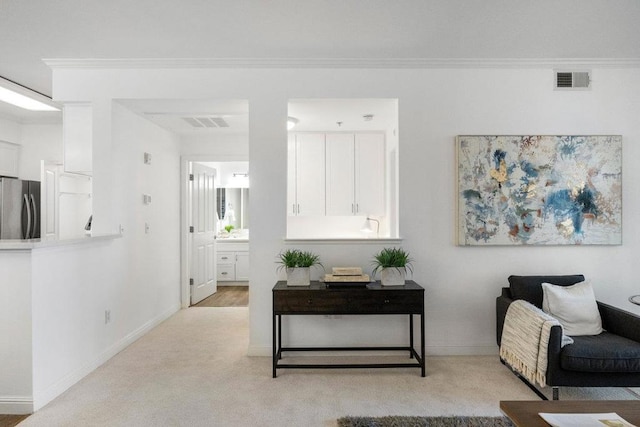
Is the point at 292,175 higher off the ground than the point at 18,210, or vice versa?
the point at 292,175

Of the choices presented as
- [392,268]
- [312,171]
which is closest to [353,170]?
[312,171]

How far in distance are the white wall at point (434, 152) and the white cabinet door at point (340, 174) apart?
137 centimetres

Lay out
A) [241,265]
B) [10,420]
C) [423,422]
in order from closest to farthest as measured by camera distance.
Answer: [423,422] → [10,420] → [241,265]

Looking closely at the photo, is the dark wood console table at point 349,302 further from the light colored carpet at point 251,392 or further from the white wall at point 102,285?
the white wall at point 102,285

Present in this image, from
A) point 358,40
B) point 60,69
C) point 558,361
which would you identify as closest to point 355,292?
point 558,361

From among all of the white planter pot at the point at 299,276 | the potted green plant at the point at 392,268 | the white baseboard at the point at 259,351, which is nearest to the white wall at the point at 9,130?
the white baseboard at the point at 259,351

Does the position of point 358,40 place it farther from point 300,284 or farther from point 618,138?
point 618,138

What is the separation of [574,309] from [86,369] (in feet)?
12.4

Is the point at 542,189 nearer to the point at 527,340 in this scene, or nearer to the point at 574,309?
the point at 574,309

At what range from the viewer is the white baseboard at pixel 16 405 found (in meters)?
2.41

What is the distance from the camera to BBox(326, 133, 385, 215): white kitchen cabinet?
478 cm

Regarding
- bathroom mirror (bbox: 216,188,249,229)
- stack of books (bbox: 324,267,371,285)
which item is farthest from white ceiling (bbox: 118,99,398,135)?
bathroom mirror (bbox: 216,188,249,229)

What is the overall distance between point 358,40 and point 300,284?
6.62ft

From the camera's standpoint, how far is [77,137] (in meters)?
3.59
